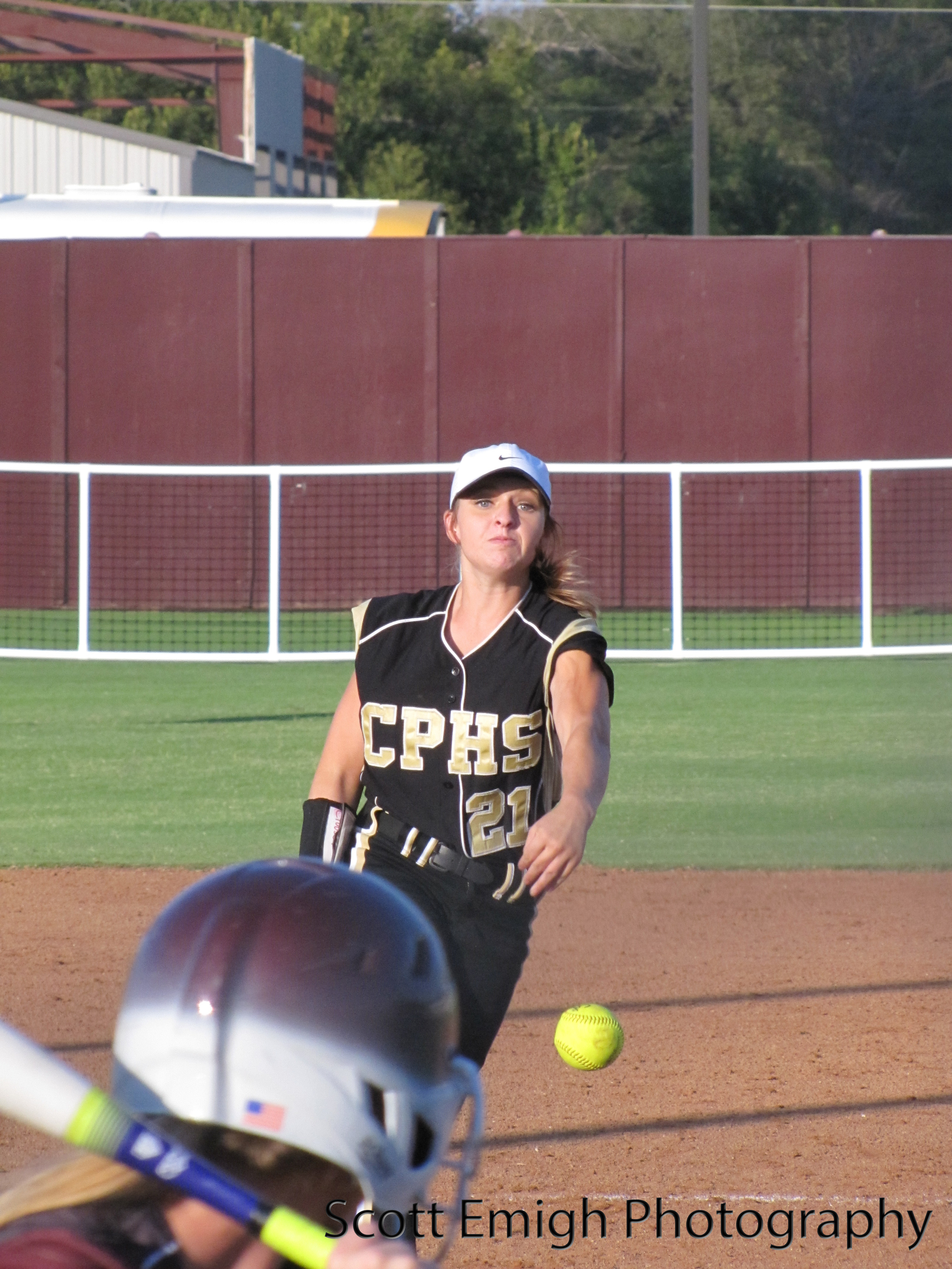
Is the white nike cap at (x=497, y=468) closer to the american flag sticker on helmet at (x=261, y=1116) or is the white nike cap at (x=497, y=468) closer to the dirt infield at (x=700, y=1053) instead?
the dirt infield at (x=700, y=1053)

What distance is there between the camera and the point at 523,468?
4.20 meters

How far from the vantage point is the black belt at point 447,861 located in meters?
3.98

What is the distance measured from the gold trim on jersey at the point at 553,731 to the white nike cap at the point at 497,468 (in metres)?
0.34

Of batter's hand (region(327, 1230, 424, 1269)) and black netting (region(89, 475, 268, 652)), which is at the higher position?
black netting (region(89, 475, 268, 652))

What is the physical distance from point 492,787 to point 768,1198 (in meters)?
1.65

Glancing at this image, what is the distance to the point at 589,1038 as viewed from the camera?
5.86m

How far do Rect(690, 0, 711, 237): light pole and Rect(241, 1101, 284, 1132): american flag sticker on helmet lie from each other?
21.5 m

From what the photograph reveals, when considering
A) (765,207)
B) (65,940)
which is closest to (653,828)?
(65,940)

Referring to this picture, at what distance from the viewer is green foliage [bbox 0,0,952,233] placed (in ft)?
171

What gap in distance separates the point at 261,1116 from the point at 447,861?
249 cm

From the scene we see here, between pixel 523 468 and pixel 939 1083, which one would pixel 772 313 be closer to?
pixel 939 1083

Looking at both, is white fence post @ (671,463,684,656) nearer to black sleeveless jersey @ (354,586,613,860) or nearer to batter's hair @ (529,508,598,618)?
batter's hair @ (529,508,598,618)

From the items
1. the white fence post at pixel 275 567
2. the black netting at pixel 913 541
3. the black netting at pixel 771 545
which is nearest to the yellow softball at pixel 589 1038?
the white fence post at pixel 275 567

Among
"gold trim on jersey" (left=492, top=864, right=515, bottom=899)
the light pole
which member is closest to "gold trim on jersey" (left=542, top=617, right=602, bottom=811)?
"gold trim on jersey" (left=492, top=864, right=515, bottom=899)
